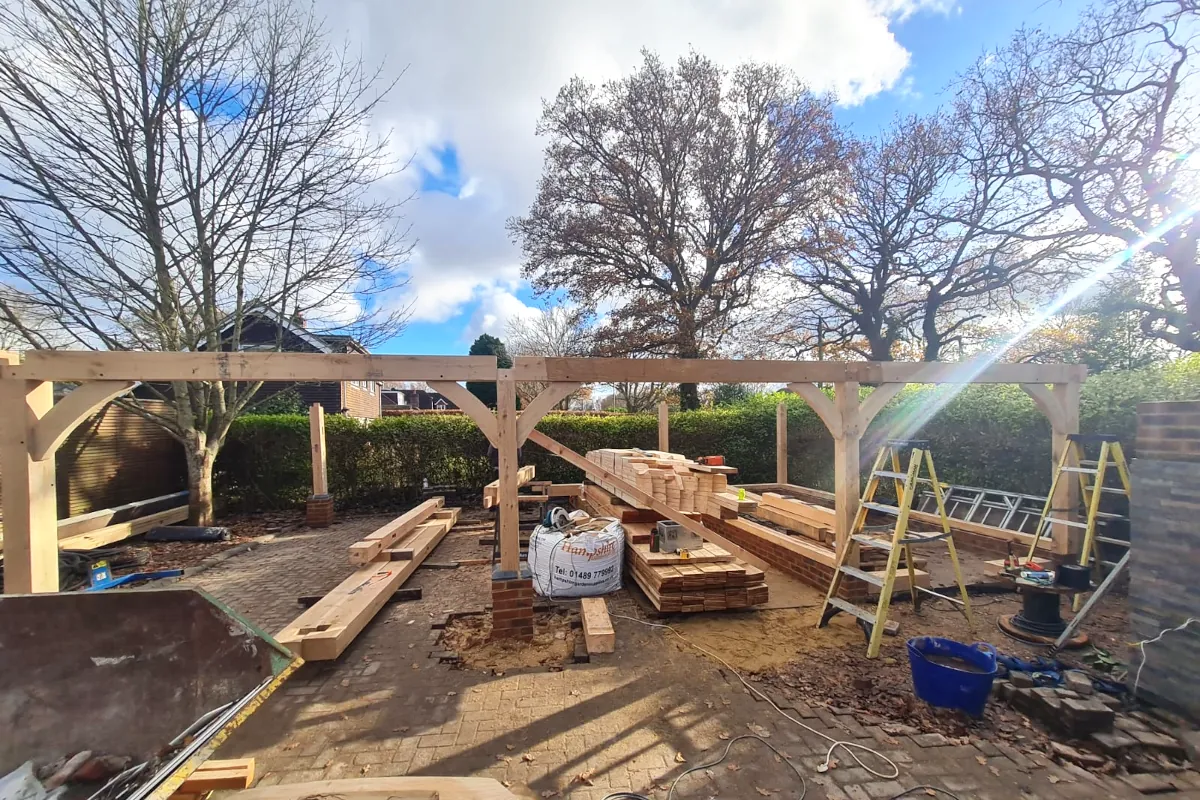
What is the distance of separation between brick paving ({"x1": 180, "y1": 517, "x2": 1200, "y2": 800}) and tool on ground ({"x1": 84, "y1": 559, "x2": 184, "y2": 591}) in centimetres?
379

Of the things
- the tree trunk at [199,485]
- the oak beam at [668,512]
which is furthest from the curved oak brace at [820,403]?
the tree trunk at [199,485]

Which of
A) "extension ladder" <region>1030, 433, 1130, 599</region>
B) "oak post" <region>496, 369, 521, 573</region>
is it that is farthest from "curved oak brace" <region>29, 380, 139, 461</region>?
"extension ladder" <region>1030, 433, 1130, 599</region>

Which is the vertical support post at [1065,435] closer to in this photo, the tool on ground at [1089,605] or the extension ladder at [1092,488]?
the extension ladder at [1092,488]

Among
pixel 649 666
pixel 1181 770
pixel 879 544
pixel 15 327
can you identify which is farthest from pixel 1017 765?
pixel 15 327

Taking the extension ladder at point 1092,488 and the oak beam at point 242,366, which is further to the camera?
the extension ladder at point 1092,488

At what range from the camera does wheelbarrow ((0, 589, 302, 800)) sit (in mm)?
2018

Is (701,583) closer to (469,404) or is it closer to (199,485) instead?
(469,404)

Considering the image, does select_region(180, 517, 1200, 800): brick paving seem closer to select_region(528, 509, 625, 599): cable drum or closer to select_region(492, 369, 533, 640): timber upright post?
select_region(492, 369, 533, 640): timber upright post

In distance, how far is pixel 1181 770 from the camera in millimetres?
2822

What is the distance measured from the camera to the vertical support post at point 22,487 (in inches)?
152

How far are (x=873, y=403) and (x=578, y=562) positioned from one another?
11.6ft

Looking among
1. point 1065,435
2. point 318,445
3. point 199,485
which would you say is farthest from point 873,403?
point 199,485

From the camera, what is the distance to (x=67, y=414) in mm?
3988

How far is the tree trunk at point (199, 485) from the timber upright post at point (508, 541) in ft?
26.9
